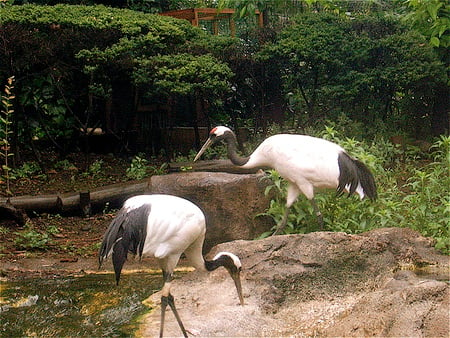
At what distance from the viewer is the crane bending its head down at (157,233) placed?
16.0 ft

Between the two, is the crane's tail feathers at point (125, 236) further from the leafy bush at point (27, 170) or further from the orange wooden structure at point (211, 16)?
the orange wooden structure at point (211, 16)

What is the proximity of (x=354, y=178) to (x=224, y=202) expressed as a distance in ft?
4.00

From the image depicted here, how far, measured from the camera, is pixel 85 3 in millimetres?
11453

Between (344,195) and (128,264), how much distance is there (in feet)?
7.09

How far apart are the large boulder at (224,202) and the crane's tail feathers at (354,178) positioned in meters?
0.85

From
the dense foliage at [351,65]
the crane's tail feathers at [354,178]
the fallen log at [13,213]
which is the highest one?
the dense foliage at [351,65]

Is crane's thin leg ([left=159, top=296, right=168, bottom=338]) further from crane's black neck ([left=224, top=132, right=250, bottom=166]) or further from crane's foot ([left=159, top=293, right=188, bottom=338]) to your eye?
crane's black neck ([left=224, top=132, right=250, bottom=166])

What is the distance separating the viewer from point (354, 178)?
22.0ft

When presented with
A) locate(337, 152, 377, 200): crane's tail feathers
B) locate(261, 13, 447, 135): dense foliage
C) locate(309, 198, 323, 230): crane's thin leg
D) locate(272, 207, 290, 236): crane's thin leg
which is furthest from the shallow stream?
locate(261, 13, 447, 135): dense foliage

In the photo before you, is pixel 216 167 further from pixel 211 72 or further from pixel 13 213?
pixel 13 213

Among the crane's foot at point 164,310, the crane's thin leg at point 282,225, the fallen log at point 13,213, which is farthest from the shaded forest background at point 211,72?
the crane's foot at point 164,310

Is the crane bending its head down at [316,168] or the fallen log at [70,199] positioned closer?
the crane bending its head down at [316,168]

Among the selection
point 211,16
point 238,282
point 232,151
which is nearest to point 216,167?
point 232,151

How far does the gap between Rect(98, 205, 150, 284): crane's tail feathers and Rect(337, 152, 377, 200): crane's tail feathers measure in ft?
7.65
